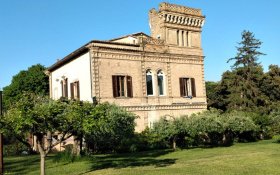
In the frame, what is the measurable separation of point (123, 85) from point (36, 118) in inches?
611

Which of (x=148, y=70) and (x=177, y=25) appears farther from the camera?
(x=177, y=25)

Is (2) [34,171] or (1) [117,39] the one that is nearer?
(2) [34,171]

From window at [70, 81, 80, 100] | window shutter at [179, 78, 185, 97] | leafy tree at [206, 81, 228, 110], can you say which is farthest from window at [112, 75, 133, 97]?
leafy tree at [206, 81, 228, 110]

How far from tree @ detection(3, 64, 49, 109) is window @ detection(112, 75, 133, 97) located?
72.0 feet

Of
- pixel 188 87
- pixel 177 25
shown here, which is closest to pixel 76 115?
pixel 188 87

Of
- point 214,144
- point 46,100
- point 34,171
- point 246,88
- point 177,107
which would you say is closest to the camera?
point 46,100

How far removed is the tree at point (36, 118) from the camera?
11.7m

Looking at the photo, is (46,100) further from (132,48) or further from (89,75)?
(132,48)

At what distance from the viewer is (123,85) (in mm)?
27188

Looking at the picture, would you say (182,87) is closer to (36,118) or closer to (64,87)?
(64,87)

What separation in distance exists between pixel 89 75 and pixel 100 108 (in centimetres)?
1249

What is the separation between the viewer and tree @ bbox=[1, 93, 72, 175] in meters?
11.7

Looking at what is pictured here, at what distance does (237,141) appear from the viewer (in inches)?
1179

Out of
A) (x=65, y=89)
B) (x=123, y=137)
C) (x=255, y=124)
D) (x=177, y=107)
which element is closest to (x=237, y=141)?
(x=255, y=124)
